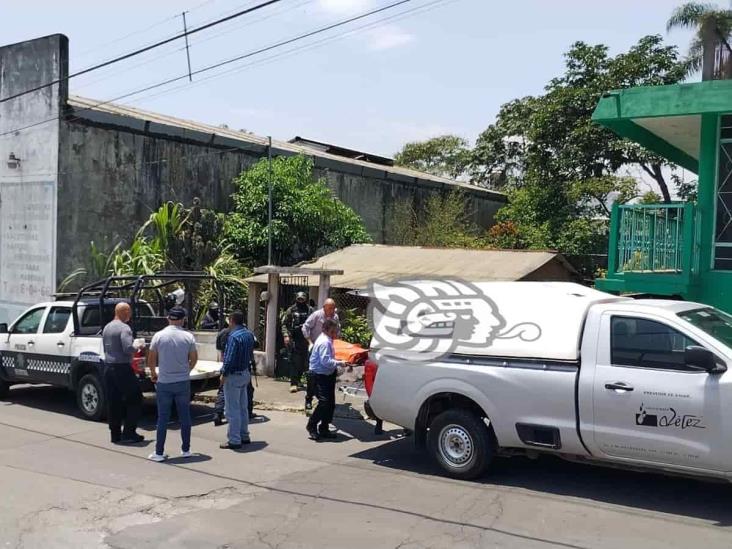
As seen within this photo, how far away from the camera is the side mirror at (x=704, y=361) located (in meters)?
6.19

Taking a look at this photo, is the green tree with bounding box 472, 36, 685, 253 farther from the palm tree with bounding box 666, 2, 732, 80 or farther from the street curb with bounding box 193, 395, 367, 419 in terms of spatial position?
the street curb with bounding box 193, 395, 367, 419

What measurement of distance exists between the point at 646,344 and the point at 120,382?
19.8ft

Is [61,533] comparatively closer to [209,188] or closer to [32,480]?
[32,480]

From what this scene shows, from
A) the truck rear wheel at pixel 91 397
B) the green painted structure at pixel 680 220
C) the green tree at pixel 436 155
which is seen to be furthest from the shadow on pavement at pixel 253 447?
the green tree at pixel 436 155

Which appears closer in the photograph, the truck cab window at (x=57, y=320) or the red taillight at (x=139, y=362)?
the red taillight at (x=139, y=362)

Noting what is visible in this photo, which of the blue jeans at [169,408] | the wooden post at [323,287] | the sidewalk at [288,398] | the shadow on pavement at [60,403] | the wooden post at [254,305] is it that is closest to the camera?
the blue jeans at [169,408]

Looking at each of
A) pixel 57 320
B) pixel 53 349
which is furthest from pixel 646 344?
pixel 57 320

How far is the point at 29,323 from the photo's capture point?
11828 millimetres

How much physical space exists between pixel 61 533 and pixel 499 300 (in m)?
4.51

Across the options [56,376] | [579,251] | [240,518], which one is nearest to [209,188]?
[56,376]

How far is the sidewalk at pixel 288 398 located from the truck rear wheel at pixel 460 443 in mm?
2098

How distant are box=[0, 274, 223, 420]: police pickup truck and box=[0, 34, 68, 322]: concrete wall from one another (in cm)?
621

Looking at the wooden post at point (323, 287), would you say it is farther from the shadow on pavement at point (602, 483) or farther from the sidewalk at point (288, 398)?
the shadow on pavement at point (602, 483)

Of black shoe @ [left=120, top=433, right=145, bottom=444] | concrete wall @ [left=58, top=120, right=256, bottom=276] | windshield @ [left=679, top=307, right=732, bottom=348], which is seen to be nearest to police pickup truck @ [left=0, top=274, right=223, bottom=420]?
black shoe @ [left=120, top=433, right=145, bottom=444]
